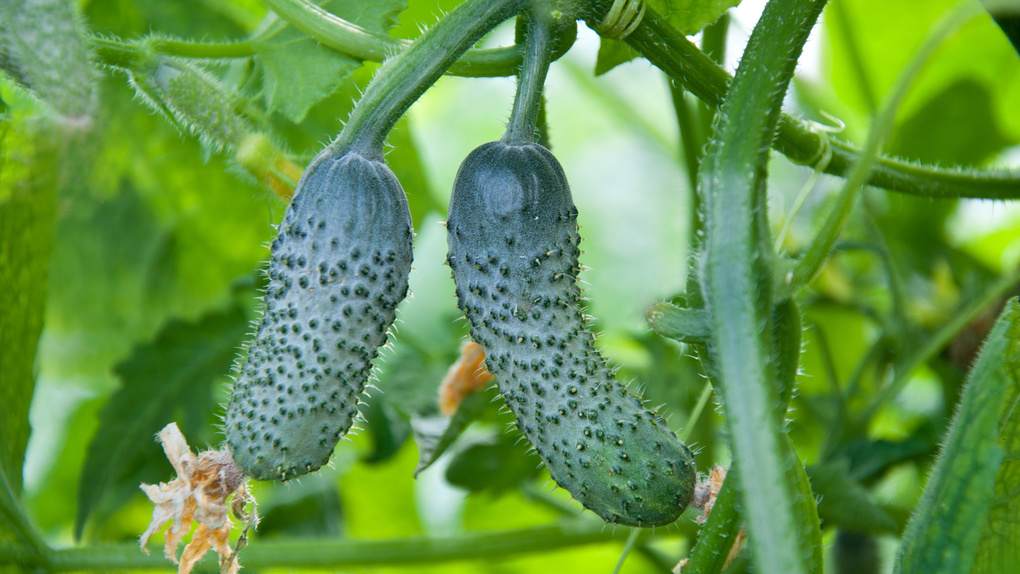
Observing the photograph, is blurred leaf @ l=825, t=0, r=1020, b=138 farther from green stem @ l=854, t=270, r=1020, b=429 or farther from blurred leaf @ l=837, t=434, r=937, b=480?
blurred leaf @ l=837, t=434, r=937, b=480

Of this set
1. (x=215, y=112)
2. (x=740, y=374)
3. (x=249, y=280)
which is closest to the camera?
(x=740, y=374)

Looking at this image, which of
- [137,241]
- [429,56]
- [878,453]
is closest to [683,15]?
[429,56]

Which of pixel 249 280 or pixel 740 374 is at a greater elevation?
pixel 740 374

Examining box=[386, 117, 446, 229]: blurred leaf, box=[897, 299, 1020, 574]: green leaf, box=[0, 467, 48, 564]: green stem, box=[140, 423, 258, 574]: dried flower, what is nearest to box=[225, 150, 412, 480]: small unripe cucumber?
box=[140, 423, 258, 574]: dried flower

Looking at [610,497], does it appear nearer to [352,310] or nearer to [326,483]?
[352,310]

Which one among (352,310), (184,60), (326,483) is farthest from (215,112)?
(326,483)

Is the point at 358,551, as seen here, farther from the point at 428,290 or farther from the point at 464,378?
the point at 428,290
